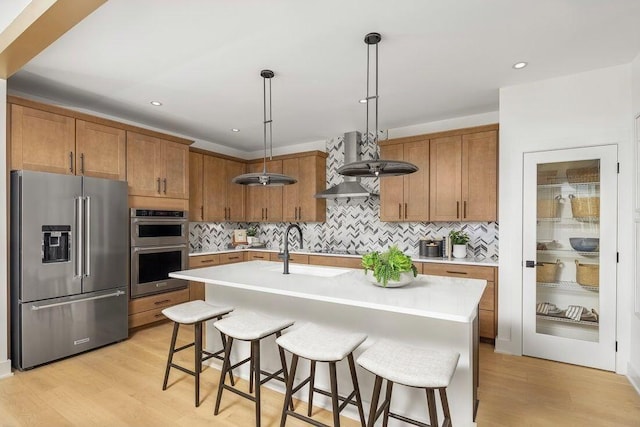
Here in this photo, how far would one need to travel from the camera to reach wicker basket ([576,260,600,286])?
292 cm

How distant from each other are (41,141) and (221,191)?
98.5 inches

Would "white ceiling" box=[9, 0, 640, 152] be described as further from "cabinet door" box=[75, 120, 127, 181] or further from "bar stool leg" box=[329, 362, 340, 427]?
"bar stool leg" box=[329, 362, 340, 427]

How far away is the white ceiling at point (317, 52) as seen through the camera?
6.75ft

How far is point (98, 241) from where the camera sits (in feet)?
10.8

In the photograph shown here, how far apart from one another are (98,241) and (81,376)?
1.23m

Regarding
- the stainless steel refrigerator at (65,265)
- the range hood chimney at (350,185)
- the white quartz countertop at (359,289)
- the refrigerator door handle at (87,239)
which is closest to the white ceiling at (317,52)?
the range hood chimney at (350,185)

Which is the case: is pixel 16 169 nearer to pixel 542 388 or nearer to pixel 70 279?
pixel 70 279

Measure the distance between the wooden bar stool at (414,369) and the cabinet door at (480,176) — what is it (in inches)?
97.2

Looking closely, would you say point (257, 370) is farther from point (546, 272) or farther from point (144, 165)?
point (144, 165)

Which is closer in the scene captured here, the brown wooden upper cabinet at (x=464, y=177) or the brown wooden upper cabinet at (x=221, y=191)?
the brown wooden upper cabinet at (x=464, y=177)

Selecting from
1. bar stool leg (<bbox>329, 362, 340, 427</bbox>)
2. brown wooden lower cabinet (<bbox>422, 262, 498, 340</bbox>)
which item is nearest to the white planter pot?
brown wooden lower cabinet (<bbox>422, 262, 498, 340</bbox>)

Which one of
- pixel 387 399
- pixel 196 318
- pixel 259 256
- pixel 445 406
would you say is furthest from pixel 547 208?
pixel 259 256

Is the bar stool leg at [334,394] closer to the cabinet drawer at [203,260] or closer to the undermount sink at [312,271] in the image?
the undermount sink at [312,271]

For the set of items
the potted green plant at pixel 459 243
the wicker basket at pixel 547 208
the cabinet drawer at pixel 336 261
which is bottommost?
the cabinet drawer at pixel 336 261
